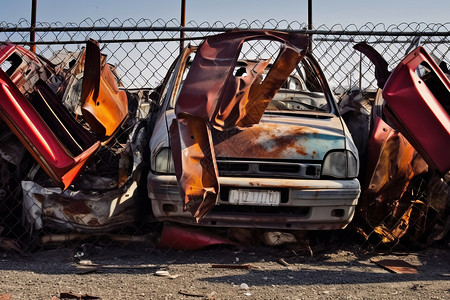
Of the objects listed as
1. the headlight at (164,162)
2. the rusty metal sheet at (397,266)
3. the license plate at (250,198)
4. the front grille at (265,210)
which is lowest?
the rusty metal sheet at (397,266)

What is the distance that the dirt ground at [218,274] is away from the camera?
11.6 ft

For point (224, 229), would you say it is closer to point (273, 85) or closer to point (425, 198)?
point (273, 85)

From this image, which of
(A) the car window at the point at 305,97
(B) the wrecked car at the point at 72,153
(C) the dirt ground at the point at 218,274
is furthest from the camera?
(A) the car window at the point at 305,97

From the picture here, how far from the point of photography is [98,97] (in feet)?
15.4

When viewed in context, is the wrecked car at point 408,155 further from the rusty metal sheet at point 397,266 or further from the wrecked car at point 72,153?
the wrecked car at point 72,153

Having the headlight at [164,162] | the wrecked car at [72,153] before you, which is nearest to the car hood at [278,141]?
the headlight at [164,162]

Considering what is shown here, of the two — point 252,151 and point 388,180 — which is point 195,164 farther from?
point 388,180

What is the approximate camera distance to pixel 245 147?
445 centimetres

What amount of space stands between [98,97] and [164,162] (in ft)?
2.83

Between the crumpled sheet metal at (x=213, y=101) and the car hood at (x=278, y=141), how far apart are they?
12cm

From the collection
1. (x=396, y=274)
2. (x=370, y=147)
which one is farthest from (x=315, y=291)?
(x=370, y=147)

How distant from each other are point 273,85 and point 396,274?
1776 mm

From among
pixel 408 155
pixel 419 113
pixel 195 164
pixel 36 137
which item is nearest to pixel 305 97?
pixel 408 155

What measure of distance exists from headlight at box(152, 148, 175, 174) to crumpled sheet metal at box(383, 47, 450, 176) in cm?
176
